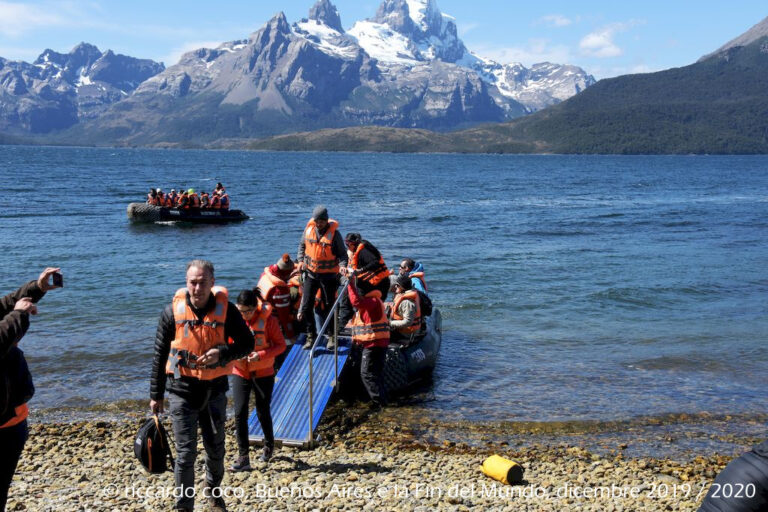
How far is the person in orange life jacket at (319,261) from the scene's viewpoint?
10.6 m

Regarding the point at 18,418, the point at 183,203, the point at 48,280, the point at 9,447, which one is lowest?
the point at 9,447

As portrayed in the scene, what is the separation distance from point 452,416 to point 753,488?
6.79 m

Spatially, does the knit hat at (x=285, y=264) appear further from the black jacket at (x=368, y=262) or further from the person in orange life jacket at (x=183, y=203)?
the person in orange life jacket at (x=183, y=203)

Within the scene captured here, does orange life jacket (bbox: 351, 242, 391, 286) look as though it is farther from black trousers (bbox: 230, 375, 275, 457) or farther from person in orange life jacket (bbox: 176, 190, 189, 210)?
person in orange life jacket (bbox: 176, 190, 189, 210)

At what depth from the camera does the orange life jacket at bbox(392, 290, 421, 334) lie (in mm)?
11328

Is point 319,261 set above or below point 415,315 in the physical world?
above

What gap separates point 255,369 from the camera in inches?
309

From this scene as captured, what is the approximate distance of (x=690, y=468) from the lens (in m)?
8.36

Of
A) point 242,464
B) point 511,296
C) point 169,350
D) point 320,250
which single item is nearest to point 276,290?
point 320,250

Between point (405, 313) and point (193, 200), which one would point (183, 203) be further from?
point (405, 313)

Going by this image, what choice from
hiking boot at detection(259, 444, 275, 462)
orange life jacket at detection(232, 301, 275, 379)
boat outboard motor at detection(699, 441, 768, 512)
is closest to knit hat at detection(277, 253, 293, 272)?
orange life jacket at detection(232, 301, 275, 379)

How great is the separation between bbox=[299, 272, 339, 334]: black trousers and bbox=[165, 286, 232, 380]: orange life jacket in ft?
16.1

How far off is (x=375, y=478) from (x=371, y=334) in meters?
2.60
